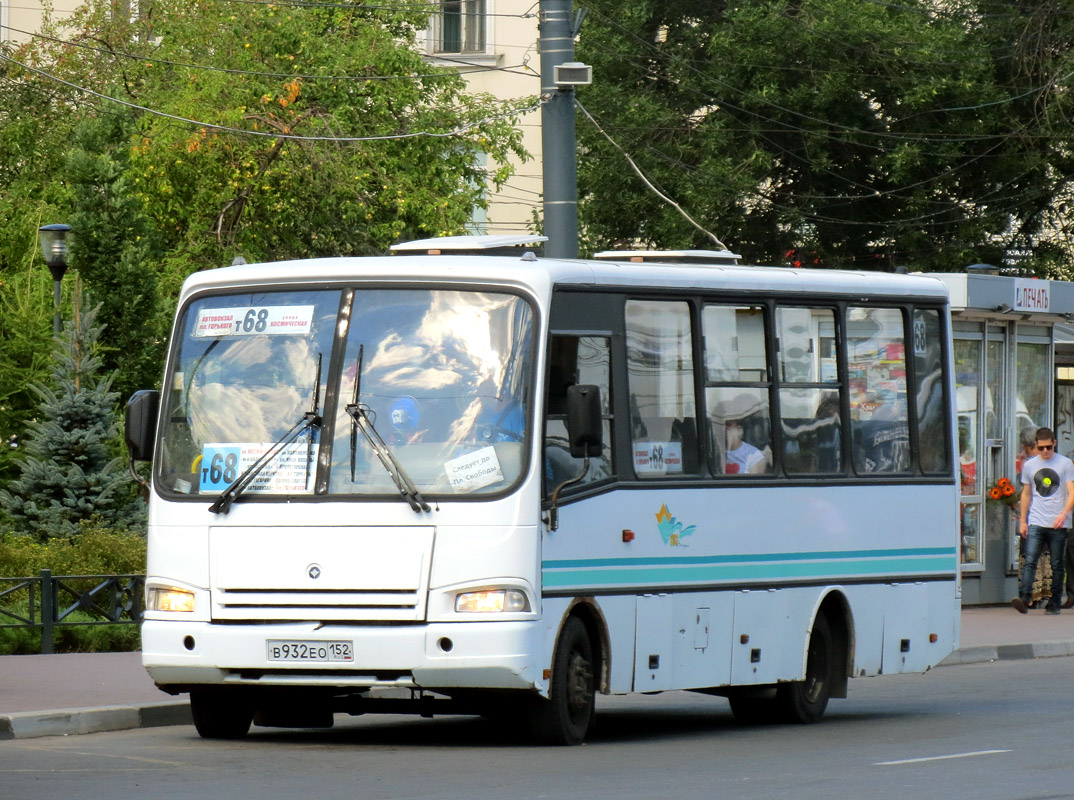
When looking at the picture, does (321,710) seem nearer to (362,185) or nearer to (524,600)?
(524,600)

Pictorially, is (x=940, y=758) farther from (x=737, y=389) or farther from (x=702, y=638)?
(x=737, y=389)

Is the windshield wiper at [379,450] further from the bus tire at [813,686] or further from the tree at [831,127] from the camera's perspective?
the tree at [831,127]

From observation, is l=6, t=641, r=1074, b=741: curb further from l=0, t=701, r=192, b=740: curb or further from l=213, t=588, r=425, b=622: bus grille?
l=213, t=588, r=425, b=622: bus grille

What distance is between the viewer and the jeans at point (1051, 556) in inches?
875

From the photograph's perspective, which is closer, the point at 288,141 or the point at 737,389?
the point at 737,389

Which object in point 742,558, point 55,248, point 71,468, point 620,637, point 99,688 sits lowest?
point 99,688

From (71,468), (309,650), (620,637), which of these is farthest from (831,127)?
(309,650)

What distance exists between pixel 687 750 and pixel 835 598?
7.13 ft

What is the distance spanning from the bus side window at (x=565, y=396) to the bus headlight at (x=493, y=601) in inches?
22.2

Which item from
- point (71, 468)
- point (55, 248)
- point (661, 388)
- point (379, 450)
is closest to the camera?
point (379, 450)

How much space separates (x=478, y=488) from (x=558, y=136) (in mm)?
6347

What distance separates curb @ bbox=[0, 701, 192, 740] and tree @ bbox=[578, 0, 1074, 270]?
21.1m

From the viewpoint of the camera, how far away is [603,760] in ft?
34.4

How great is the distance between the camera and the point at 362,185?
105 ft
